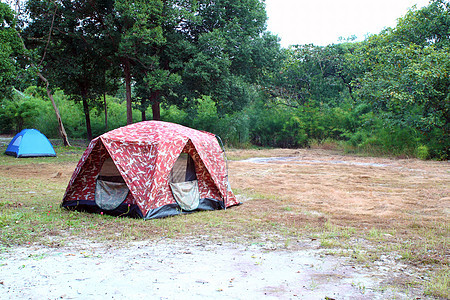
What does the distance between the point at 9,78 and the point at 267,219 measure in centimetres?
1207

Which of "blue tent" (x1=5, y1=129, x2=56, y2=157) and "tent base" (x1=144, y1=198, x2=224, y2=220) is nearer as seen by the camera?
"tent base" (x1=144, y1=198, x2=224, y2=220)

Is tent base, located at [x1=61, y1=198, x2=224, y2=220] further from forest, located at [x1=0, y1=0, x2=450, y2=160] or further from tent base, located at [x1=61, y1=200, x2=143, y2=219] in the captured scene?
forest, located at [x1=0, y1=0, x2=450, y2=160]

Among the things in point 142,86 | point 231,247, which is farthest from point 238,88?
point 231,247

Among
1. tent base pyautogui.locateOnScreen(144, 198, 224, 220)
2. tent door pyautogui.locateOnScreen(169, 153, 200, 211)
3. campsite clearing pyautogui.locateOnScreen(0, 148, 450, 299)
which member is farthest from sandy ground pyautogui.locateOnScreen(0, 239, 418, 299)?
tent door pyautogui.locateOnScreen(169, 153, 200, 211)

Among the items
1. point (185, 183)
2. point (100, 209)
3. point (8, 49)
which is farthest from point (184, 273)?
point (8, 49)

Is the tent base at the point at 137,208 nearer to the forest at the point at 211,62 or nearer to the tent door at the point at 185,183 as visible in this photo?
the tent door at the point at 185,183

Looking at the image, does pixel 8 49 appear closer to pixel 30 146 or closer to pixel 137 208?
pixel 30 146

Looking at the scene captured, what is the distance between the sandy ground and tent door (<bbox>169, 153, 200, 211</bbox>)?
6.93 ft

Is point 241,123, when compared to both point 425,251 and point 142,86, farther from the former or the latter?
point 425,251

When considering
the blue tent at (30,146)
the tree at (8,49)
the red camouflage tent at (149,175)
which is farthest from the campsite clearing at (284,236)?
the blue tent at (30,146)

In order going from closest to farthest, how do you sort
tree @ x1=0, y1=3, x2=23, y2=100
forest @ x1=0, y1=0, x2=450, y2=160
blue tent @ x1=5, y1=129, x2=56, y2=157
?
tree @ x1=0, y1=3, x2=23, y2=100, forest @ x1=0, y1=0, x2=450, y2=160, blue tent @ x1=5, y1=129, x2=56, y2=157

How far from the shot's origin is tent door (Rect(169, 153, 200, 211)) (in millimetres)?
7820

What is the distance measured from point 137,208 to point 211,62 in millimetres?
12338

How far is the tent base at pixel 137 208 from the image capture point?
7.32 m
